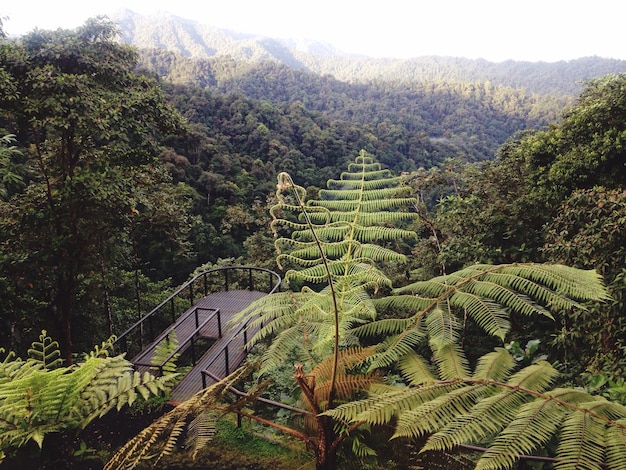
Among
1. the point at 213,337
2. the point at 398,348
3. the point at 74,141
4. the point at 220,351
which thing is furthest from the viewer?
the point at 74,141

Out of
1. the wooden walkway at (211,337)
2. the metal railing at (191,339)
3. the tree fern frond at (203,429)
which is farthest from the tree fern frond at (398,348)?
the metal railing at (191,339)

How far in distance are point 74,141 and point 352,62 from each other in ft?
436

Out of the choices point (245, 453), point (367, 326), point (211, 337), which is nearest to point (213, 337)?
point (211, 337)

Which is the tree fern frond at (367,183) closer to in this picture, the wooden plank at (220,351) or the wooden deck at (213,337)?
the wooden plank at (220,351)

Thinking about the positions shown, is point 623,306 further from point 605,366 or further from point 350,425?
point 350,425

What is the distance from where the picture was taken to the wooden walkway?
14.6ft

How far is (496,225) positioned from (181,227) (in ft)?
21.9

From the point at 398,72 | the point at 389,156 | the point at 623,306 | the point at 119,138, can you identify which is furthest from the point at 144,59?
the point at 398,72

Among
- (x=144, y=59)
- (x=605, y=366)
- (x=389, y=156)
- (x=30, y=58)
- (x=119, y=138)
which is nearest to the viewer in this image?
(x=605, y=366)

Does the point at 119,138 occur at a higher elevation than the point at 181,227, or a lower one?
higher

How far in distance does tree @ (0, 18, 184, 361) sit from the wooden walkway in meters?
1.75

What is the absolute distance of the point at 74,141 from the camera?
650 cm

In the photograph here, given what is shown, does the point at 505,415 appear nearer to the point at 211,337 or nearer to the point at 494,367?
the point at 494,367

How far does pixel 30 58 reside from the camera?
5793 mm
